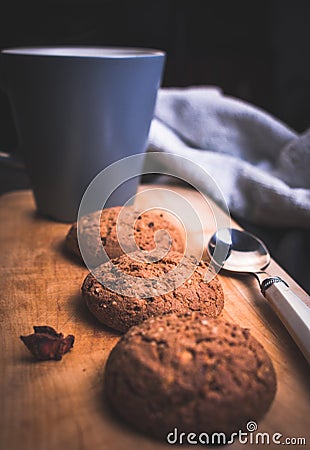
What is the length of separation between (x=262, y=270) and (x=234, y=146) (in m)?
0.42

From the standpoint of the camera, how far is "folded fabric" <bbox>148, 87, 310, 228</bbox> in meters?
0.85

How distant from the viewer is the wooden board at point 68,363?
0.37 m

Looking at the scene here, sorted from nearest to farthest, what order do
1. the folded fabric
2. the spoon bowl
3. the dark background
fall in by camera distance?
the spoon bowl
the folded fabric
the dark background

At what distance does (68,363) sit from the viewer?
17.6 inches

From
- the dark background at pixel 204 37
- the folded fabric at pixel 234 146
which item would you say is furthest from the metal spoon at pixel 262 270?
the dark background at pixel 204 37

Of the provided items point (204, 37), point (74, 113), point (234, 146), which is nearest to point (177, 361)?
point (74, 113)

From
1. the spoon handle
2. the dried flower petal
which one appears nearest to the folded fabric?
the spoon handle

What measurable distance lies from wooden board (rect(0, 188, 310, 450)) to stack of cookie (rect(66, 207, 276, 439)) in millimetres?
16

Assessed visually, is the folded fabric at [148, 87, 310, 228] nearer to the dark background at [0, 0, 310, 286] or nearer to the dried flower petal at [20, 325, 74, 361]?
the dark background at [0, 0, 310, 286]

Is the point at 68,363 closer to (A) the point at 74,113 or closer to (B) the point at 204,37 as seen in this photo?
(A) the point at 74,113

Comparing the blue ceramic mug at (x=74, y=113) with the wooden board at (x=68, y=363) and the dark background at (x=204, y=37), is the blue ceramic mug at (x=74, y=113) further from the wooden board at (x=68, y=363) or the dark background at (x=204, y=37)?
the dark background at (x=204, y=37)

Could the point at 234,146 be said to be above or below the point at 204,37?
below

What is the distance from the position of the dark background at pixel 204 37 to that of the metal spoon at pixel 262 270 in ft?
1.78

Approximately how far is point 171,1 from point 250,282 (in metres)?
0.83
